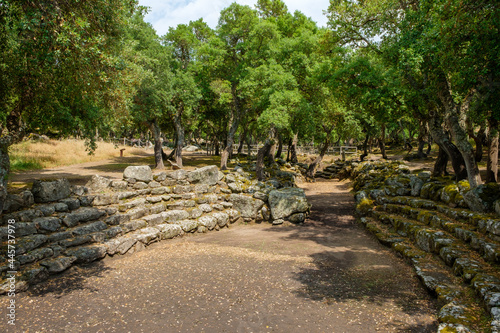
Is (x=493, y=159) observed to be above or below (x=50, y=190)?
above

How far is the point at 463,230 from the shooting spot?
745 centimetres

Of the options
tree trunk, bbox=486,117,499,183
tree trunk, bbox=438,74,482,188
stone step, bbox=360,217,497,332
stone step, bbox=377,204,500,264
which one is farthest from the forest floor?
tree trunk, bbox=486,117,499,183

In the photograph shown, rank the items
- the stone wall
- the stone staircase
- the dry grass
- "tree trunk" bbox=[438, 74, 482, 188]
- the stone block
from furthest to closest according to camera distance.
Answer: the dry grass → "tree trunk" bbox=[438, 74, 482, 188] → the stone block → the stone wall → the stone staircase

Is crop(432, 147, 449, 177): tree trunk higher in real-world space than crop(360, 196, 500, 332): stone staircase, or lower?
higher

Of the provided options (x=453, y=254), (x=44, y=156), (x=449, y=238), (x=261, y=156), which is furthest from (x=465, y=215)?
(x=44, y=156)

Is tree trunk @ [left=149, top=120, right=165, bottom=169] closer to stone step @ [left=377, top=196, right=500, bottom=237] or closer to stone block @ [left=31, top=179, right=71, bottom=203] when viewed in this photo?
stone block @ [left=31, top=179, right=71, bottom=203]

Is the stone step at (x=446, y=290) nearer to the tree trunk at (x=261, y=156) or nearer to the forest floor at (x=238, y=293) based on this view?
the forest floor at (x=238, y=293)

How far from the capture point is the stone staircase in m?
4.73

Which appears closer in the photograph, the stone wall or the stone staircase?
the stone staircase

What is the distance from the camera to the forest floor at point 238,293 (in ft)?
17.3

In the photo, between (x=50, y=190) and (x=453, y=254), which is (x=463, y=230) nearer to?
A: (x=453, y=254)

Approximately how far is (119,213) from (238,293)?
240 inches

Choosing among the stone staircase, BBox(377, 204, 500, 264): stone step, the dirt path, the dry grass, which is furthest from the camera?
the dry grass

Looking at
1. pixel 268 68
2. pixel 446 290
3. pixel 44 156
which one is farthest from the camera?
pixel 44 156
